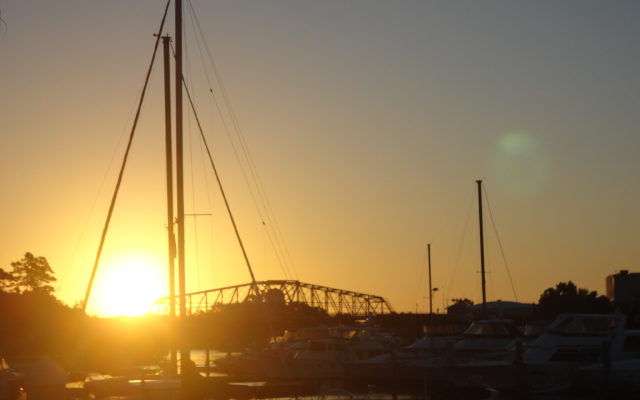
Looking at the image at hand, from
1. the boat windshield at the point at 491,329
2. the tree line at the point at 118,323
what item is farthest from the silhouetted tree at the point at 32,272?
the boat windshield at the point at 491,329

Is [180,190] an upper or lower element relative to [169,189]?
lower

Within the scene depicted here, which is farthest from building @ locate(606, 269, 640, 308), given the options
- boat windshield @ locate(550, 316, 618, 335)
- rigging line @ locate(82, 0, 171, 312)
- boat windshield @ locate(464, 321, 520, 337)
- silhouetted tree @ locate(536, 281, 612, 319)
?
rigging line @ locate(82, 0, 171, 312)

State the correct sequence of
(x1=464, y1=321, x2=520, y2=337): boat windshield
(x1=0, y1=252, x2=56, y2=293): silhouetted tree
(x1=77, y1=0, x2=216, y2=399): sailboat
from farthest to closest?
(x1=0, y1=252, x2=56, y2=293): silhouetted tree < (x1=464, y1=321, x2=520, y2=337): boat windshield < (x1=77, y1=0, x2=216, y2=399): sailboat

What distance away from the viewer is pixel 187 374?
106 ft

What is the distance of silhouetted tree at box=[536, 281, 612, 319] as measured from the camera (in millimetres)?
100938

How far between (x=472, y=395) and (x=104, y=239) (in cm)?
1821

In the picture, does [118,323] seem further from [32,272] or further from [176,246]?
[176,246]

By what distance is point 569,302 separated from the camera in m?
106

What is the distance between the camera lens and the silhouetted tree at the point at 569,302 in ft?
331

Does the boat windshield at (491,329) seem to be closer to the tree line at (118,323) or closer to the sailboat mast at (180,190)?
the tree line at (118,323)

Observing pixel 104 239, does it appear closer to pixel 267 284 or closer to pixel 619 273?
pixel 267 284

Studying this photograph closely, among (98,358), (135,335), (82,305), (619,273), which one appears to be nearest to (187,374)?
(82,305)

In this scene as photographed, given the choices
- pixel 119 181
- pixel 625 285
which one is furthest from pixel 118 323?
pixel 625 285

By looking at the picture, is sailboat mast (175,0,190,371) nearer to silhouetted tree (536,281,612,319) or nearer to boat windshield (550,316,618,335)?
boat windshield (550,316,618,335)
